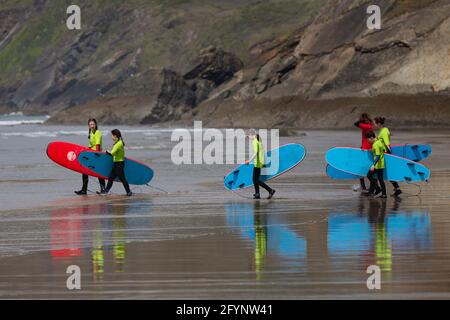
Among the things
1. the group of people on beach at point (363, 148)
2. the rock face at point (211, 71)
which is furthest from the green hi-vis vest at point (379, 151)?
the rock face at point (211, 71)

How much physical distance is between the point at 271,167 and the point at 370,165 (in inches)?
78.5

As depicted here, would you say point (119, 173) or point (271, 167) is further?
point (271, 167)

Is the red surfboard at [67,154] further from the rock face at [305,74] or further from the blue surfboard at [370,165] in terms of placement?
the rock face at [305,74]

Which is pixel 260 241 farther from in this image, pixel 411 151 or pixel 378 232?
pixel 411 151

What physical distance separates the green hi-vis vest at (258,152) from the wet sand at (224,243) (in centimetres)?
74

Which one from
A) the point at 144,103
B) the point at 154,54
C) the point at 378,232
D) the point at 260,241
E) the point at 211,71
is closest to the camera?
the point at 260,241

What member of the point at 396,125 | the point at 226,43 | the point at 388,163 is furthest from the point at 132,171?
the point at 226,43

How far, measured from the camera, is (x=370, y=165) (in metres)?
22.9

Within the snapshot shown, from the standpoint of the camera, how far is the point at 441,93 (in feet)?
232

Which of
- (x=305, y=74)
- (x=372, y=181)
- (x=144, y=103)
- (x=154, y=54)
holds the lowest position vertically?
(x=372, y=181)

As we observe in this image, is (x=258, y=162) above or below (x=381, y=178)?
above

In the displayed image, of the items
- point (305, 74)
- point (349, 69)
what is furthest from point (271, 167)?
point (305, 74)

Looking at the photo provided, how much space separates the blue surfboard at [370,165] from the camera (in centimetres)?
2230

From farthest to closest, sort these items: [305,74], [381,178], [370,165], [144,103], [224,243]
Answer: [144,103] → [305,74] → [370,165] → [381,178] → [224,243]
